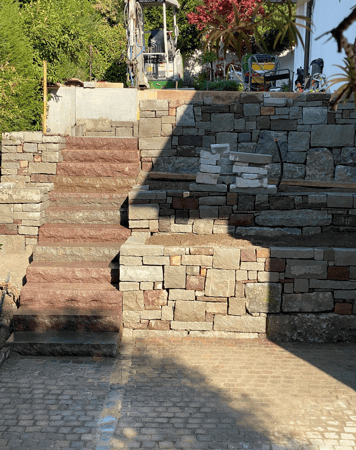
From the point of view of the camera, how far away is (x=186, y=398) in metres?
5.27

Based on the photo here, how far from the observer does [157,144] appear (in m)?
10.4

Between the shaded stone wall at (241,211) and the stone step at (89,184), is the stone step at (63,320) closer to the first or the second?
the shaded stone wall at (241,211)

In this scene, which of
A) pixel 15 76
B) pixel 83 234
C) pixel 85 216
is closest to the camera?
pixel 83 234

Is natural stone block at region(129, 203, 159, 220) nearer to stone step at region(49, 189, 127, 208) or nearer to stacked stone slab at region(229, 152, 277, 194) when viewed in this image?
stone step at region(49, 189, 127, 208)

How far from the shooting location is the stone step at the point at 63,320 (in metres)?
6.45

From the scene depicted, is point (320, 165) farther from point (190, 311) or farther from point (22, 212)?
point (22, 212)

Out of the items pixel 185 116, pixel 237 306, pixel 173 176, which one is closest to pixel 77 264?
pixel 237 306

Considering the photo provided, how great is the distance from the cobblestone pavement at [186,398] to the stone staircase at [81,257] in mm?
353

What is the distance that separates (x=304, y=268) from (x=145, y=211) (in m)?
2.65

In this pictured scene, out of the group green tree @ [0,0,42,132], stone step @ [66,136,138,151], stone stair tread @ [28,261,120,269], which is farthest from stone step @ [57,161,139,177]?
stone stair tread @ [28,261,120,269]

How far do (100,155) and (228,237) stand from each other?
346 cm

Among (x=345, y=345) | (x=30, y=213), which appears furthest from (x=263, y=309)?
(x=30, y=213)

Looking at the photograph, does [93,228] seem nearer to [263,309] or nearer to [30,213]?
[30,213]

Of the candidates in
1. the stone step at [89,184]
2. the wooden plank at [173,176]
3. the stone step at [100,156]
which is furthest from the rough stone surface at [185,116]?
the stone step at [89,184]
